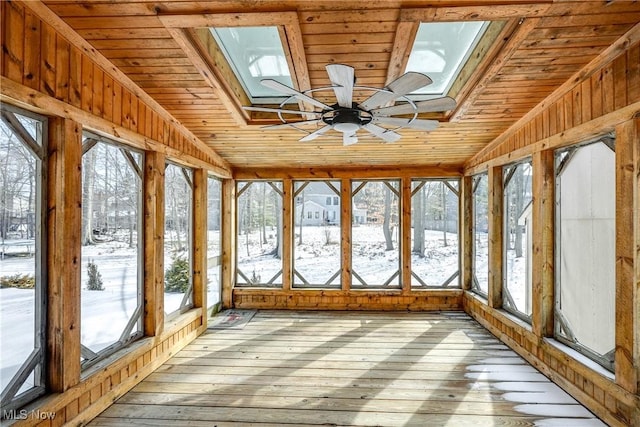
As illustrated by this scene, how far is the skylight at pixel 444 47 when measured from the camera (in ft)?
8.39

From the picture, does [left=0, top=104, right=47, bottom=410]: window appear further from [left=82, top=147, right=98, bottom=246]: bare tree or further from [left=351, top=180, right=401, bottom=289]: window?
[left=351, top=180, right=401, bottom=289]: window

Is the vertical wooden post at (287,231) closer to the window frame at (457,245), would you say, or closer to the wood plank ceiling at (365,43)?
the wood plank ceiling at (365,43)

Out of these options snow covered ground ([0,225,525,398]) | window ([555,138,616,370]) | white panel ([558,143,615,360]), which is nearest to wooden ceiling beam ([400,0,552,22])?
window ([555,138,616,370])

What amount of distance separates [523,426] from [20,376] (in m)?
3.67

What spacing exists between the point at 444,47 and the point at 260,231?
417 centimetres

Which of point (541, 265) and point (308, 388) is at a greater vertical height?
point (541, 265)

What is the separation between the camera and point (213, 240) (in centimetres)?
530

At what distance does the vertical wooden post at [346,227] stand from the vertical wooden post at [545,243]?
2.93 meters

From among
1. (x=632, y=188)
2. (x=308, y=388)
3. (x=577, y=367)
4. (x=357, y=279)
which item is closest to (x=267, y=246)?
(x=357, y=279)

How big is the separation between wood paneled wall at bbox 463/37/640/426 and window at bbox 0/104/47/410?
425cm

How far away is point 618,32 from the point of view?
2.29 m

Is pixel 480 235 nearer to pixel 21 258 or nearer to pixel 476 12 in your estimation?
pixel 476 12

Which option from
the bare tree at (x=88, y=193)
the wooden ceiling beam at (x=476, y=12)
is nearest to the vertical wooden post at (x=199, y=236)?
the bare tree at (x=88, y=193)

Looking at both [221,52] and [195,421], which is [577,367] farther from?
[221,52]
